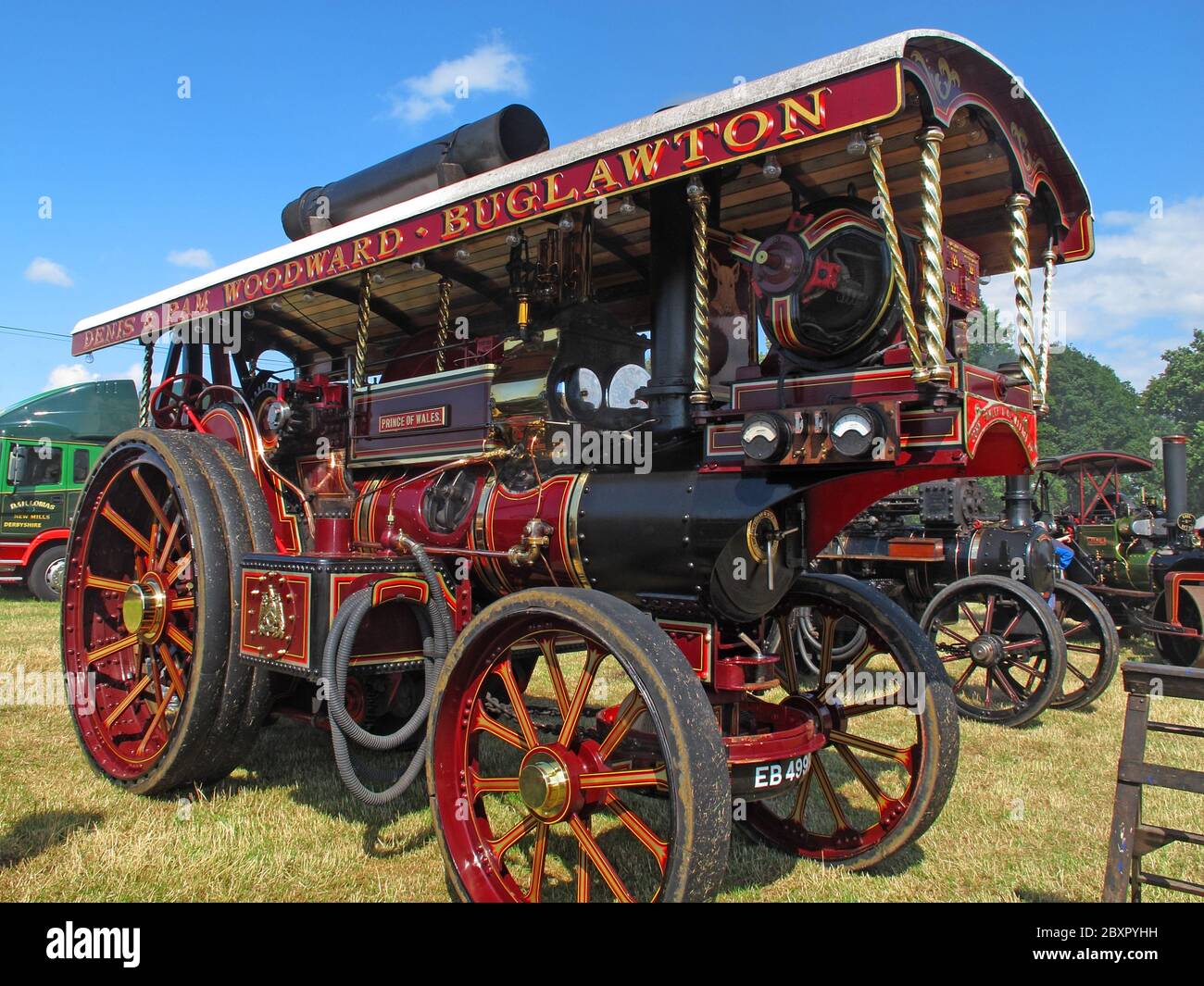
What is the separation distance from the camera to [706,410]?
119 inches

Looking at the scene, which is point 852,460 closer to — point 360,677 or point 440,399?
point 440,399

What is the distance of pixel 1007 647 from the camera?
648 cm

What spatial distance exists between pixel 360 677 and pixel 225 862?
110 cm

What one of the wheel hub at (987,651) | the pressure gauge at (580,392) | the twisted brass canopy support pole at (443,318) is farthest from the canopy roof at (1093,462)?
the pressure gauge at (580,392)

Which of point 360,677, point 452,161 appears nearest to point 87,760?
point 360,677

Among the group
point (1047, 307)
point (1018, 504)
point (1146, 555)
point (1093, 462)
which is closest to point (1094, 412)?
point (1093, 462)

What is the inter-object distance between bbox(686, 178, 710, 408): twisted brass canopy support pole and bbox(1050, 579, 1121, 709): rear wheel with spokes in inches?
177

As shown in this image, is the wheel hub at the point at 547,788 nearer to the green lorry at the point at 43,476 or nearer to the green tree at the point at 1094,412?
the green lorry at the point at 43,476

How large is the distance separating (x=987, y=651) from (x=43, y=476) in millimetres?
13440

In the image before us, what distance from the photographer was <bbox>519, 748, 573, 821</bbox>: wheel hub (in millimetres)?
2668

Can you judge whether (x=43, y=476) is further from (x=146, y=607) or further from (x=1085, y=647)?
(x=1085, y=647)

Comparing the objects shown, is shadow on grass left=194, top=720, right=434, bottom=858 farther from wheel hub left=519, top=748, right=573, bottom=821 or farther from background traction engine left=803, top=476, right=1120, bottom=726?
background traction engine left=803, top=476, right=1120, bottom=726

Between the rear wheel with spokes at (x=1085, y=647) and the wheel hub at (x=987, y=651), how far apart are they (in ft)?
1.37

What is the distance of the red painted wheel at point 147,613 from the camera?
3.88m
